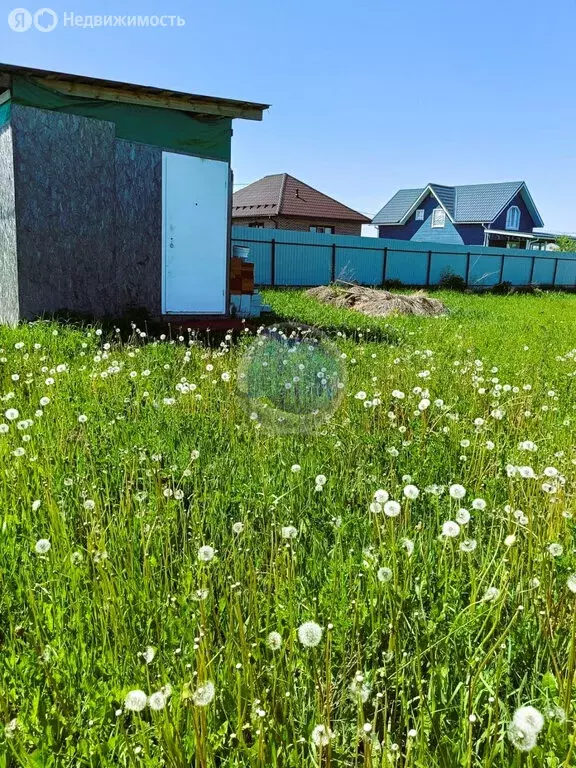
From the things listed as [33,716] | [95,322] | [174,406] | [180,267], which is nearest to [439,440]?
[174,406]

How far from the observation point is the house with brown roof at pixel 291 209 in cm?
3888

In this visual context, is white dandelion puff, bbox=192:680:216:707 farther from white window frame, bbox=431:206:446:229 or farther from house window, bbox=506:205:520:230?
house window, bbox=506:205:520:230

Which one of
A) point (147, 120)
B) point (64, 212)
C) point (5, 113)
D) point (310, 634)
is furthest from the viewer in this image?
point (147, 120)

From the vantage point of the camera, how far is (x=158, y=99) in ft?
32.0

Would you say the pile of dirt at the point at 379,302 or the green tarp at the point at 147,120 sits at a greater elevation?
the green tarp at the point at 147,120

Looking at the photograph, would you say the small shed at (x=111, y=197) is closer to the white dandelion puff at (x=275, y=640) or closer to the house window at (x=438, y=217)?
the white dandelion puff at (x=275, y=640)

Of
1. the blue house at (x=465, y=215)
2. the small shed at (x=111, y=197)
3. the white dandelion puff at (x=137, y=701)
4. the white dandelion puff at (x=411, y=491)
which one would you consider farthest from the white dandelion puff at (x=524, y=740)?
the blue house at (x=465, y=215)

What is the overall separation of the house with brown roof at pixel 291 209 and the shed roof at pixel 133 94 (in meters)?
28.2

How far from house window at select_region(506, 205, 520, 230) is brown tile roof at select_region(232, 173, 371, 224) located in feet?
37.1

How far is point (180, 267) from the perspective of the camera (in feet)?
34.7

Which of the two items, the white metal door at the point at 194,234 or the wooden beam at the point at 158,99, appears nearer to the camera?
the wooden beam at the point at 158,99

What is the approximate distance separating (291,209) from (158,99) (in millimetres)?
29701

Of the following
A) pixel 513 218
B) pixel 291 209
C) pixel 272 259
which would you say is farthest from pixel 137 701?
pixel 513 218

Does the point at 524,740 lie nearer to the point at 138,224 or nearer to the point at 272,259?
the point at 138,224
